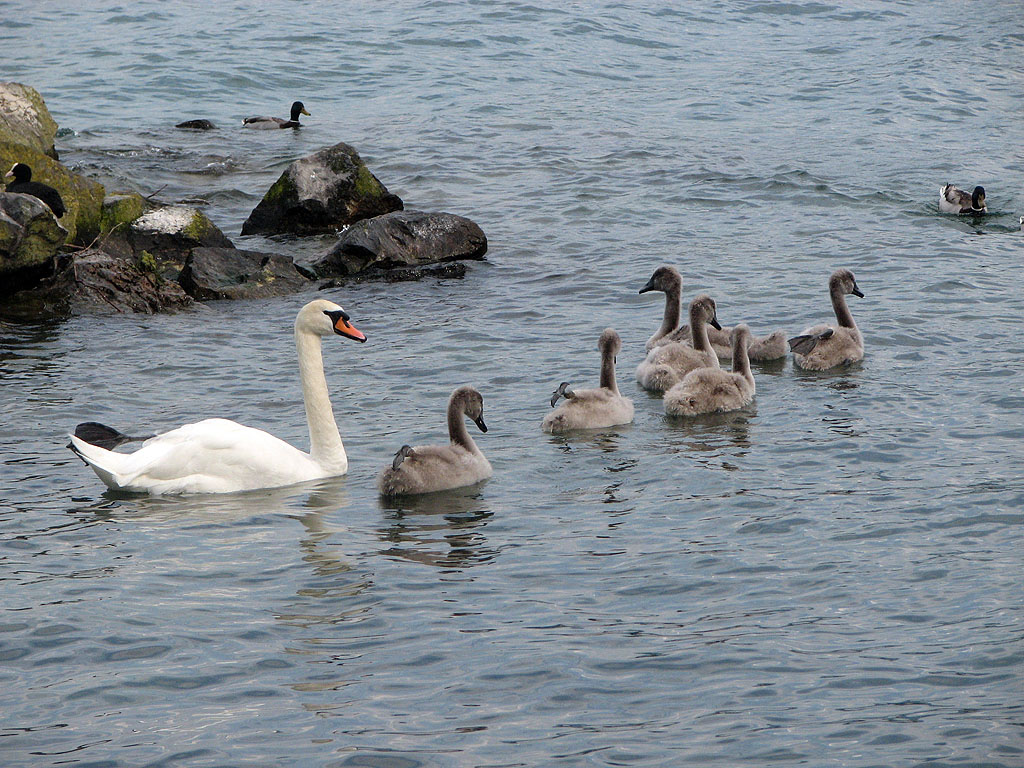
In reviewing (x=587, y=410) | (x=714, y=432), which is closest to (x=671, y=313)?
(x=714, y=432)

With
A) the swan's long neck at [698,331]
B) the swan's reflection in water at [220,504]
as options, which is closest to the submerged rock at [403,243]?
the swan's long neck at [698,331]

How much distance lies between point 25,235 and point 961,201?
11.7 metres

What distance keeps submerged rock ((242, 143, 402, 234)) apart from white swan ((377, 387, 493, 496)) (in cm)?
847

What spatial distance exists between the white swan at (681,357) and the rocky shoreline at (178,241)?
13.7 feet

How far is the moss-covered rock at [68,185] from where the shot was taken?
15.1m

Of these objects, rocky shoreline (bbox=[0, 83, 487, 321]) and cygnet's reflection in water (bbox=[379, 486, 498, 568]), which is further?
rocky shoreline (bbox=[0, 83, 487, 321])

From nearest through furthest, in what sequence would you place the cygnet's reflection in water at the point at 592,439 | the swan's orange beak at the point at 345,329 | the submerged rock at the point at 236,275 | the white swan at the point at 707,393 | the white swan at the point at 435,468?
1. the white swan at the point at 435,468
2. the swan's orange beak at the point at 345,329
3. the cygnet's reflection in water at the point at 592,439
4. the white swan at the point at 707,393
5. the submerged rock at the point at 236,275

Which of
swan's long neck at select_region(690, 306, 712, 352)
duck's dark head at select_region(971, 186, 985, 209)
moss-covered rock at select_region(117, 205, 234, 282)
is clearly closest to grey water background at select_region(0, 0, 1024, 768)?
duck's dark head at select_region(971, 186, 985, 209)

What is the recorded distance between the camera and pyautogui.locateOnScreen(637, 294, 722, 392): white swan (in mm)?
11344

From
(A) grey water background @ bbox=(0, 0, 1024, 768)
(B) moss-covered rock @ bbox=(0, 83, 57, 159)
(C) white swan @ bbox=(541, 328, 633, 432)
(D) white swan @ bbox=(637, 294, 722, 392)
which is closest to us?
(A) grey water background @ bbox=(0, 0, 1024, 768)

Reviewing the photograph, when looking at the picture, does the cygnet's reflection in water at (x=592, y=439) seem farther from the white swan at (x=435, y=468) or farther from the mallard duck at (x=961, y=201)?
the mallard duck at (x=961, y=201)

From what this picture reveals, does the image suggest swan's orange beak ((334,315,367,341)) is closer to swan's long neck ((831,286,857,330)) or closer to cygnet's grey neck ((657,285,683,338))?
cygnet's grey neck ((657,285,683,338))

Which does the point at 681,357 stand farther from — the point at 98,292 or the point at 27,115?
the point at 27,115

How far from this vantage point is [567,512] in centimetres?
845
